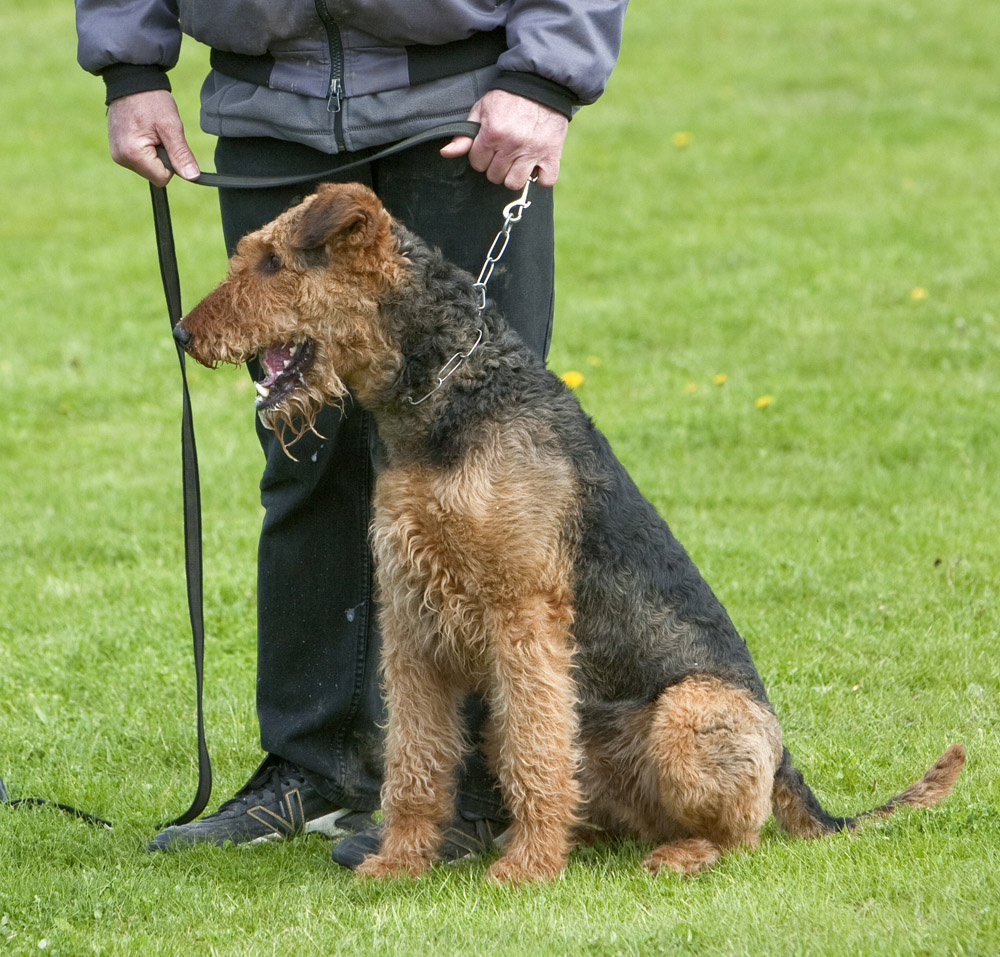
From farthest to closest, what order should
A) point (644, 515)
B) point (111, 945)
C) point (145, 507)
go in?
point (145, 507) → point (644, 515) → point (111, 945)

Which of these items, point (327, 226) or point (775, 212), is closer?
point (327, 226)

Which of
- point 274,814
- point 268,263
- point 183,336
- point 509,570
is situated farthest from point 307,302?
point 274,814

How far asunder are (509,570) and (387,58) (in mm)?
1484

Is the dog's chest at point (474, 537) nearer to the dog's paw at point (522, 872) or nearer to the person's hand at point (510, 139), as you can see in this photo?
Answer: the dog's paw at point (522, 872)

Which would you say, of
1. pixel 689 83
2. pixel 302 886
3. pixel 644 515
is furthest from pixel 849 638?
pixel 689 83

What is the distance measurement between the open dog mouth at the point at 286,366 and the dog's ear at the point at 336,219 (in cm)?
28

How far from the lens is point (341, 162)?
384 cm

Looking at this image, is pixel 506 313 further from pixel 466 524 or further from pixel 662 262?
pixel 662 262

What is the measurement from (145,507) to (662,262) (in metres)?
5.28

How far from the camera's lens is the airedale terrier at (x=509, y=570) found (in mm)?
3523

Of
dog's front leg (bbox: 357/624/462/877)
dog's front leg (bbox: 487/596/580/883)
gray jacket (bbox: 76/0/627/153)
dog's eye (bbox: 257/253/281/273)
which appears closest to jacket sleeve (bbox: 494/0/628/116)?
gray jacket (bbox: 76/0/627/153)

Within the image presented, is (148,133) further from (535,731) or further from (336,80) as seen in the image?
(535,731)

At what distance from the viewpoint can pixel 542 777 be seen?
3633 mm

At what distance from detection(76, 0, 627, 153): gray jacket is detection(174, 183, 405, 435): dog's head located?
315 mm
